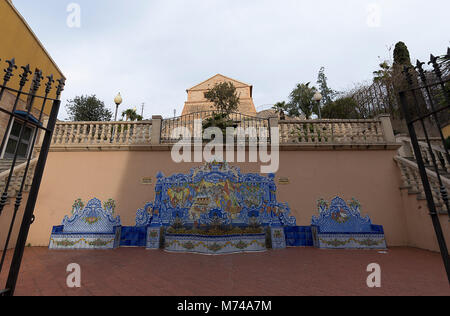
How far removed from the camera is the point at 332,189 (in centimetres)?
649

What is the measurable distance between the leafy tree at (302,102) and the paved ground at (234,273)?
18.4 m

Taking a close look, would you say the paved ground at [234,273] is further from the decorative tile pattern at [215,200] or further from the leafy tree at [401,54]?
the leafy tree at [401,54]

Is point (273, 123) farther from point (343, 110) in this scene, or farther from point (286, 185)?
point (343, 110)

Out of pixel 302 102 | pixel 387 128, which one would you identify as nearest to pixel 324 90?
pixel 302 102

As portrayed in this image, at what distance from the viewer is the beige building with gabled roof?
2494 cm

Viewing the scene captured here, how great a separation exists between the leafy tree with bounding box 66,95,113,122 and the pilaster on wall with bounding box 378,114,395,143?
653 inches

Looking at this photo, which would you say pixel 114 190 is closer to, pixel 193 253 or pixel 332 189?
pixel 193 253

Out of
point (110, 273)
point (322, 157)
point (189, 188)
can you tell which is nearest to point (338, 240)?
point (322, 157)

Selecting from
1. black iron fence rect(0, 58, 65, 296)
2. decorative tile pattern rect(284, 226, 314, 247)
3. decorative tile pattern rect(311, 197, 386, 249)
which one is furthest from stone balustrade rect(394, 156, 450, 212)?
black iron fence rect(0, 58, 65, 296)

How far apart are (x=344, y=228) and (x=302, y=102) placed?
60.7ft

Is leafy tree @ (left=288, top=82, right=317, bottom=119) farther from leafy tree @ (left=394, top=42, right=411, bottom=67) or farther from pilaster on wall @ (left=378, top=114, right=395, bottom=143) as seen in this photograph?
pilaster on wall @ (left=378, top=114, right=395, bottom=143)

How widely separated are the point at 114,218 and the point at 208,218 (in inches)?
110

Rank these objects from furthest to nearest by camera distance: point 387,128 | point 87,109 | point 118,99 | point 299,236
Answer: point 87,109 → point 118,99 → point 387,128 → point 299,236

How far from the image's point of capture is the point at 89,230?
5902 millimetres
